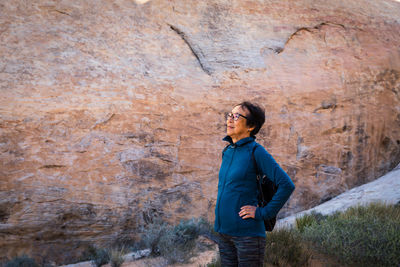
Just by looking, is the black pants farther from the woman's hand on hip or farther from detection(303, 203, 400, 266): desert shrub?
detection(303, 203, 400, 266): desert shrub

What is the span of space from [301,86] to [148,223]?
421 cm

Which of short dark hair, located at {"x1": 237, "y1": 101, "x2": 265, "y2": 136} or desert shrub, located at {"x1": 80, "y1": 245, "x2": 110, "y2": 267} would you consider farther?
desert shrub, located at {"x1": 80, "y1": 245, "x2": 110, "y2": 267}

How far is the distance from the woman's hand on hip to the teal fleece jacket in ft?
0.08

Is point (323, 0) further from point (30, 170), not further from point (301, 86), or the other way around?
point (30, 170)

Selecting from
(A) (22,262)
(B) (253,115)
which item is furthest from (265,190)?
(A) (22,262)

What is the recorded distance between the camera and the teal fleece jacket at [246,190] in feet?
6.75

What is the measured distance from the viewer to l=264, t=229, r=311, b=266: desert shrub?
3568mm

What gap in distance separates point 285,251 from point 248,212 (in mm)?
1885

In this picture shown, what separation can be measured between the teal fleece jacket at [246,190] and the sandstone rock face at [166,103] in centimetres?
370

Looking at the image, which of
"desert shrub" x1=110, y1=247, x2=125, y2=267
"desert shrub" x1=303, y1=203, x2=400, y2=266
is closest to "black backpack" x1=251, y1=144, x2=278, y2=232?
"desert shrub" x1=303, y1=203, x2=400, y2=266

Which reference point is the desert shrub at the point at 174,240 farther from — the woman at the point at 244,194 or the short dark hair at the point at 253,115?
the short dark hair at the point at 253,115

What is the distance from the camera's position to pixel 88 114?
5.55m

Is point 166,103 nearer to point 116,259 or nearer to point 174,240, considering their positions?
point 174,240

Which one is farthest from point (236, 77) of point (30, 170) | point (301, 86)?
point (30, 170)
